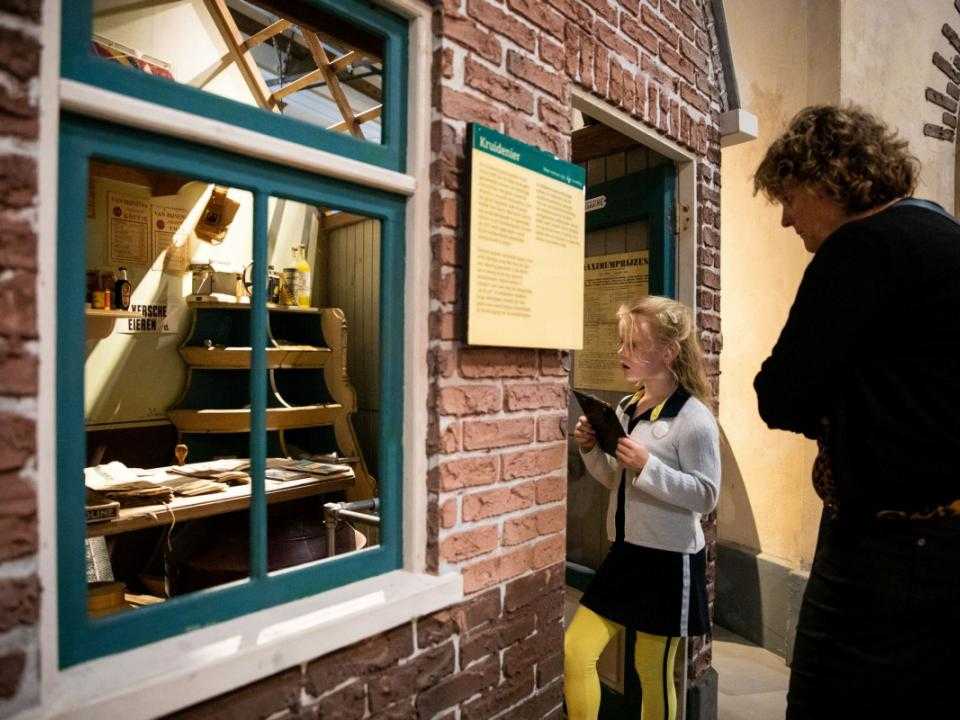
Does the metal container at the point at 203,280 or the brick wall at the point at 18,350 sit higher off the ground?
the metal container at the point at 203,280

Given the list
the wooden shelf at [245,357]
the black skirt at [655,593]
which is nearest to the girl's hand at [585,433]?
the black skirt at [655,593]

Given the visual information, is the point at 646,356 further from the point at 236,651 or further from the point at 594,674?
the point at 236,651

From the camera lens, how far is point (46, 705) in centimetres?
98

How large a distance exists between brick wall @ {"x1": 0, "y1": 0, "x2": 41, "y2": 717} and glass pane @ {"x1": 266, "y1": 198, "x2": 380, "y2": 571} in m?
2.56

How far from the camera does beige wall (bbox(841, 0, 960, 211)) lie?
11.4 ft

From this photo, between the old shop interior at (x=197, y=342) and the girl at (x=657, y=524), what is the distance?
4.48 ft

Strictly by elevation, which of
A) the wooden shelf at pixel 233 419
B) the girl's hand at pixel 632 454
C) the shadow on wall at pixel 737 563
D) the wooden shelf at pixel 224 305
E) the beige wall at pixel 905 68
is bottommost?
the shadow on wall at pixel 737 563

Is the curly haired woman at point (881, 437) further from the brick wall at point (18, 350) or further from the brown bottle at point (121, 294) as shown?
the brown bottle at point (121, 294)

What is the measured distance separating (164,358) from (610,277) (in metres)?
2.89

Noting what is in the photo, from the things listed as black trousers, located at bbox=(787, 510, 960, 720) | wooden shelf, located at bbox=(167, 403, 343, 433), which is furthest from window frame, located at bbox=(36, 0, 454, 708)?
wooden shelf, located at bbox=(167, 403, 343, 433)

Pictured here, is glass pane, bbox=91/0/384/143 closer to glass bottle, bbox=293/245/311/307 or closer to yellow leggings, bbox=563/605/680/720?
glass bottle, bbox=293/245/311/307

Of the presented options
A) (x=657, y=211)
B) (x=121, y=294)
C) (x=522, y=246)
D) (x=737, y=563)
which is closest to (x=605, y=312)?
(x=657, y=211)

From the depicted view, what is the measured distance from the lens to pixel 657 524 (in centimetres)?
202

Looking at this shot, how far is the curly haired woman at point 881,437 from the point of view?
1.31 m
